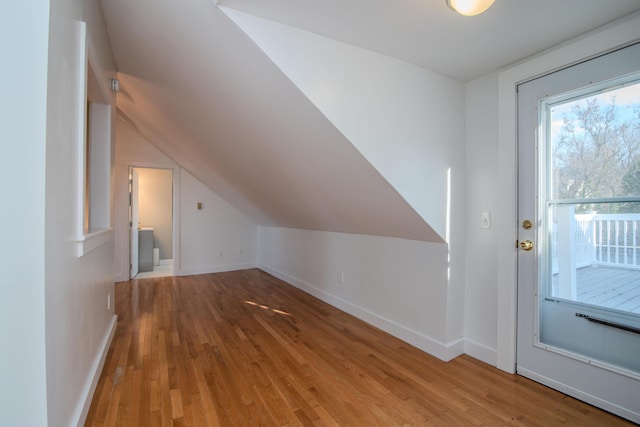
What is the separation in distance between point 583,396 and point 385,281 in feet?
5.07

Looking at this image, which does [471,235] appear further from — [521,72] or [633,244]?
[521,72]

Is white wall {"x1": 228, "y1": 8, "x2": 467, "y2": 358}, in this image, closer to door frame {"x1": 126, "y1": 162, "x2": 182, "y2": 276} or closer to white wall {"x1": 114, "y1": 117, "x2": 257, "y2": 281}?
white wall {"x1": 114, "y1": 117, "x2": 257, "y2": 281}

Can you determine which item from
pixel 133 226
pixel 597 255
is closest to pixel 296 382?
pixel 597 255

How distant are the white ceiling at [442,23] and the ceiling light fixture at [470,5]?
124 millimetres

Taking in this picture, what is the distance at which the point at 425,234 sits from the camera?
2.40 m

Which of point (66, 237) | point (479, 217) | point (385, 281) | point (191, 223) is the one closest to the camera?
point (66, 237)

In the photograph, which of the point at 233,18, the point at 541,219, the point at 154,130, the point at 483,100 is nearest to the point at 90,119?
the point at 233,18

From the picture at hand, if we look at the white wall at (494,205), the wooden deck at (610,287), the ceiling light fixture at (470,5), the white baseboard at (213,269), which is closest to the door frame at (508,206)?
the white wall at (494,205)

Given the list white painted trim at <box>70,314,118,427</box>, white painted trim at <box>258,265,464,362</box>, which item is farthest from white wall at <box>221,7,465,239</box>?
white painted trim at <box>70,314,118,427</box>

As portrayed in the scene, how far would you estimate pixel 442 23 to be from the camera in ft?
5.42

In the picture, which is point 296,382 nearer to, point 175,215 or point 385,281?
point 385,281

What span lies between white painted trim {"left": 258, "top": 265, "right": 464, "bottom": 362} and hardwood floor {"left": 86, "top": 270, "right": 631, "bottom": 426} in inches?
2.7

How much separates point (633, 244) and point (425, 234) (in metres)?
1.18

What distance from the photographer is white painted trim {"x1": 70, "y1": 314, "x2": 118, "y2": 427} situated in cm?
147
